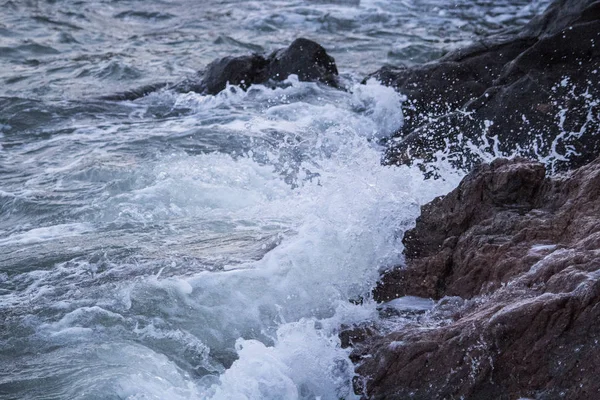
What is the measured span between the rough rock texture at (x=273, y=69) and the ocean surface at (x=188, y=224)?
Result: 0.17m

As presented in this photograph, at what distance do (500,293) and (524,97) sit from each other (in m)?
Answer: 2.79

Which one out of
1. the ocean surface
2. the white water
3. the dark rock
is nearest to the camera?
→ the white water

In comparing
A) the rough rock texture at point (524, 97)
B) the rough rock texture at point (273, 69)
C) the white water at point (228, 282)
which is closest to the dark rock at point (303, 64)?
the rough rock texture at point (273, 69)

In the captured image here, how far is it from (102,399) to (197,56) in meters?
7.69

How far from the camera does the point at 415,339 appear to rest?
3.57 meters

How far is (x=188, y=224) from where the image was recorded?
5.64 metres

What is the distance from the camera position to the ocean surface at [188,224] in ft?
13.1

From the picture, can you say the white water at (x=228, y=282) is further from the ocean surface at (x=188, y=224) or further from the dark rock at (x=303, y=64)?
the dark rock at (x=303, y=64)

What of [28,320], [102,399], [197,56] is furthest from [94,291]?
[197,56]

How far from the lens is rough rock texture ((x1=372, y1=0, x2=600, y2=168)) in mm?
5746

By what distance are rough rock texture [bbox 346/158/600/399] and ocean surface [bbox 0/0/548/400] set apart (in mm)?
186

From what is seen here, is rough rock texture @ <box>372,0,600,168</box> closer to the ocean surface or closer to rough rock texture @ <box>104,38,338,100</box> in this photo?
the ocean surface

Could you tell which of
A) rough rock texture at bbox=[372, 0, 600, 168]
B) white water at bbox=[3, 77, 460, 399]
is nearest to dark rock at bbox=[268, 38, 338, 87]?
rough rock texture at bbox=[372, 0, 600, 168]

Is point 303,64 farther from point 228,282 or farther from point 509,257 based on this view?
point 509,257
